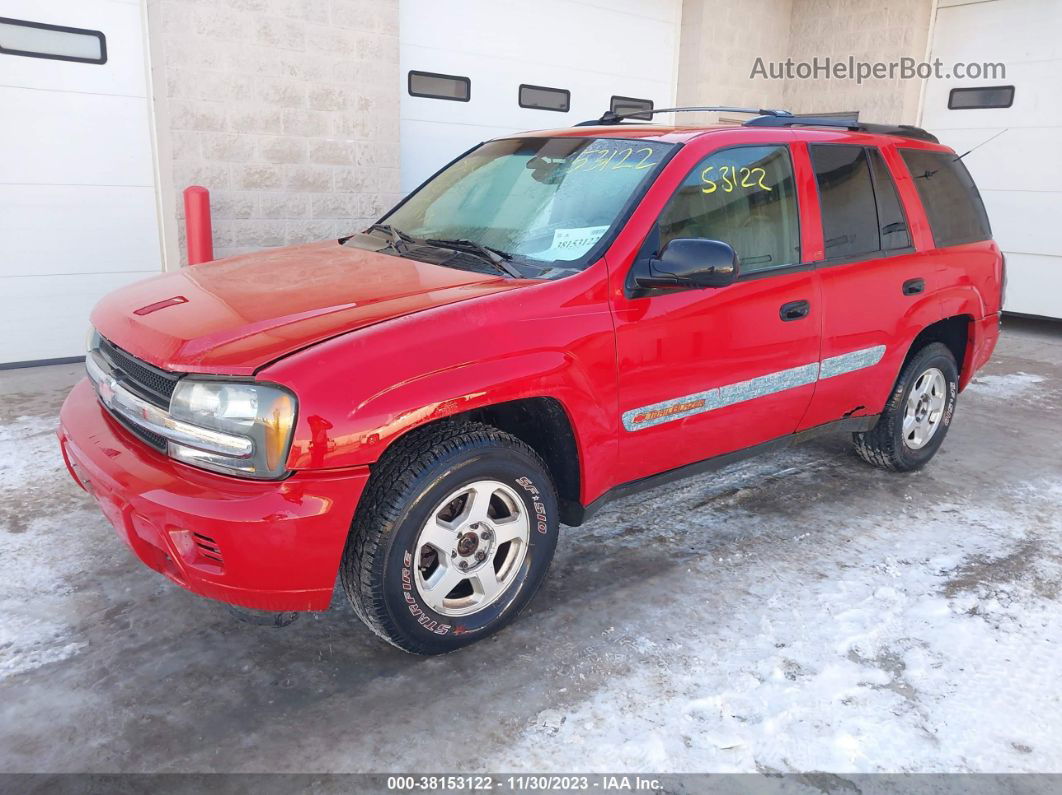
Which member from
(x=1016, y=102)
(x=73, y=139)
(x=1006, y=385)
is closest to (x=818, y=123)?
(x=1006, y=385)

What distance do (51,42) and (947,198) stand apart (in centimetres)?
585

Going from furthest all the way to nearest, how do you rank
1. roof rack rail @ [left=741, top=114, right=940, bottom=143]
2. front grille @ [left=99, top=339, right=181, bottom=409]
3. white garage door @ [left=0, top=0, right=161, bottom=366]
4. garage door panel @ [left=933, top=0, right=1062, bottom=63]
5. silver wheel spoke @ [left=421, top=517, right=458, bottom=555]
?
garage door panel @ [left=933, top=0, right=1062, bottom=63], white garage door @ [left=0, top=0, right=161, bottom=366], roof rack rail @ [left=741, top=114, right=940, bottom=143], silver wheel spoke @ [left=421, top=517, right=458, bottom=555], front grille @ [left=99, top=339, right=181, bottom=409]

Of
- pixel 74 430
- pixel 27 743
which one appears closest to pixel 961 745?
pixel 27 743

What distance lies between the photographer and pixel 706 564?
3451 millimetres

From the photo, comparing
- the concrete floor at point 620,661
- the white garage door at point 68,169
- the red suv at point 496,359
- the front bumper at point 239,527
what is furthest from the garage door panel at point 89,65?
the front bumper at point 239,527

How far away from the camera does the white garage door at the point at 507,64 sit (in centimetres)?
736

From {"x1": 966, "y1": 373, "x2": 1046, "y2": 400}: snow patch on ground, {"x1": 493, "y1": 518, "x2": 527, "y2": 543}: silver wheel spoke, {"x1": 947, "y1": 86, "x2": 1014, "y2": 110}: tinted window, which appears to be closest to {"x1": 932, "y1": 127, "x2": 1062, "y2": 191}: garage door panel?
{"x1": 947, "y1": 86, "x2": 1014, "y2": 110}: tinted window

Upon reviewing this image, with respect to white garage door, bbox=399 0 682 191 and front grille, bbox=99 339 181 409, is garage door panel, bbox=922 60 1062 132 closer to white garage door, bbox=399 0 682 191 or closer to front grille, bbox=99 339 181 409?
white garage door, bbox=399 0 682 191

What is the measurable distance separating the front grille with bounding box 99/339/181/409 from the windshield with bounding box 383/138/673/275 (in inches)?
50.1

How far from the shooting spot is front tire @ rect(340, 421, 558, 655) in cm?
247

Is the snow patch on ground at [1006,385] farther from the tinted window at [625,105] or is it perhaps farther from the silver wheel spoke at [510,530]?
the silver wheel spoke at [510,530]

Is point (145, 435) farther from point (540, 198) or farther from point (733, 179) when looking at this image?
point (733, 179)

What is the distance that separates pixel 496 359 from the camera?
8.39 ft

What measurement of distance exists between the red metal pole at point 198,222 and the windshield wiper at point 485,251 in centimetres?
335
